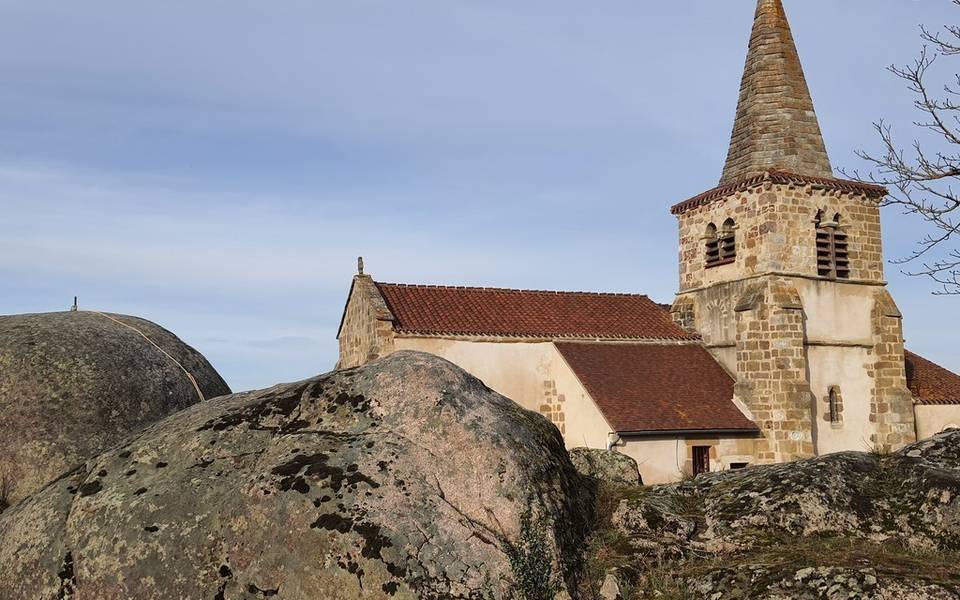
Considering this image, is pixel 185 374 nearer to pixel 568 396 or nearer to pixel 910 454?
pixel 910 454

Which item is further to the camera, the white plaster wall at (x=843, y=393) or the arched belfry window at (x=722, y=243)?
the arched belfry window at (x=722, y=243)

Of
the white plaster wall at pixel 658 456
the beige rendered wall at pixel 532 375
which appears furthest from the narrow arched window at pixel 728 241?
the white plaster wall at pixel 658 456

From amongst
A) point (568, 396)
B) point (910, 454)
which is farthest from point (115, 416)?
point (568, 396)

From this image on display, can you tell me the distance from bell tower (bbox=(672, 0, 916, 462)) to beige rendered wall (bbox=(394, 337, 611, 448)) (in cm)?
540

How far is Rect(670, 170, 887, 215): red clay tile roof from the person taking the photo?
89.7 feet

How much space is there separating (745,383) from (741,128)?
9400 millimetres

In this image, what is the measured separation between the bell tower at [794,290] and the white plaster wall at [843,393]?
0.03m

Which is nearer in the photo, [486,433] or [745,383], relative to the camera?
[486,433]

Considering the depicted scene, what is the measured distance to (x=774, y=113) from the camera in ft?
97.8

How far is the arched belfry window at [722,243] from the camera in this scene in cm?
2864

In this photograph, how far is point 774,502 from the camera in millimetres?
6609

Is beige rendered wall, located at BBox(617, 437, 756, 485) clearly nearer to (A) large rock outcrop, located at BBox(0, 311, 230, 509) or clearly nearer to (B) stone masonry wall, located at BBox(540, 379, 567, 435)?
(B) stone masonry wall, located at BBox(540, 379, 567, 435)

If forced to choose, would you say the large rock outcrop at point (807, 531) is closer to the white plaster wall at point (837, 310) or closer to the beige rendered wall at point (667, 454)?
the beige rendered wall at point (667, 454)

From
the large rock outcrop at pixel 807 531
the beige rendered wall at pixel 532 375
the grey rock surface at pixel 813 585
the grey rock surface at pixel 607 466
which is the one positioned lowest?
the grey rock surface at pixel 813 585
